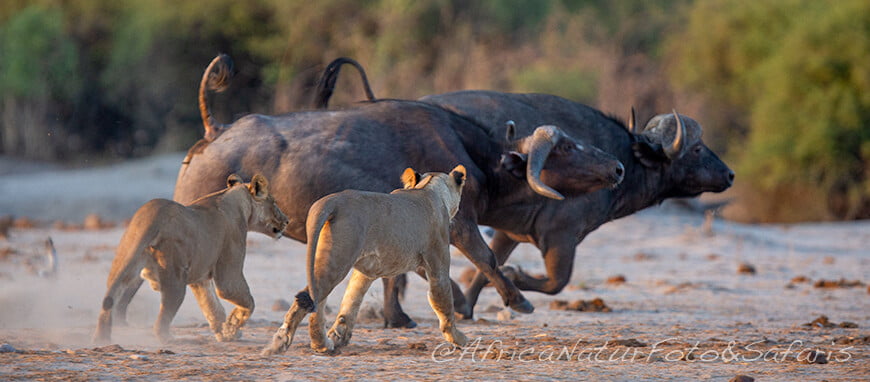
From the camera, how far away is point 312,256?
5.23 m

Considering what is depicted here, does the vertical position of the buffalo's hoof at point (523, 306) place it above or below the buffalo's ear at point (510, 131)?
below

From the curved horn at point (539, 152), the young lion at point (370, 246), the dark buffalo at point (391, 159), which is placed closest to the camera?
the young lion at point (370, 246)

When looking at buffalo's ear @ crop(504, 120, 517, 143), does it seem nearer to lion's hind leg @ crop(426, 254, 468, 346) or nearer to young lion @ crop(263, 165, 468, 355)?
young lion @ crop(263, 165, 468, 355)

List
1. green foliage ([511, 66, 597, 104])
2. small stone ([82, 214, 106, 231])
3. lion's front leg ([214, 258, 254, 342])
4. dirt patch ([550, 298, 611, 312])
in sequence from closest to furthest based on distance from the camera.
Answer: lion's front leg ([214, 258, 254, 342])
dirt patch ([550, 298, 611, 312])
small stone ([82, 214, 106, 231])
green foliage ([511, 66, 597, 104])

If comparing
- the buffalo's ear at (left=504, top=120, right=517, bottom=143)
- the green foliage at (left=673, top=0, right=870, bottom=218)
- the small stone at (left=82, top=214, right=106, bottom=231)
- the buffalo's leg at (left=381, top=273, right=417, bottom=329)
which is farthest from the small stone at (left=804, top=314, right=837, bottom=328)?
the green foliage at (left=673, top=0, right=870, bottom=218)

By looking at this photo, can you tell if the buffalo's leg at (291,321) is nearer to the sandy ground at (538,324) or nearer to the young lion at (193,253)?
the sandy ground at (538,324)

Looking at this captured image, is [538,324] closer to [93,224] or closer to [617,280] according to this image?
[617,280]

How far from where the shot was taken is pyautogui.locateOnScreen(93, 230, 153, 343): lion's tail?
5.48m

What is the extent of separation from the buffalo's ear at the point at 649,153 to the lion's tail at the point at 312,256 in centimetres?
405

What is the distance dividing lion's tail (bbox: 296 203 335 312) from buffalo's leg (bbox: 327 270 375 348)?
422 millimetres

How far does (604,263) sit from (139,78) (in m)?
17.0

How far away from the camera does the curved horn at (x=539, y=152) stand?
724 centimetres

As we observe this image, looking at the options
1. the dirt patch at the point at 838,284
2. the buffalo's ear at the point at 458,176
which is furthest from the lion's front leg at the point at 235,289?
A: the dirt patch at the point at 838,284

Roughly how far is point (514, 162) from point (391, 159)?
2.75 feet
